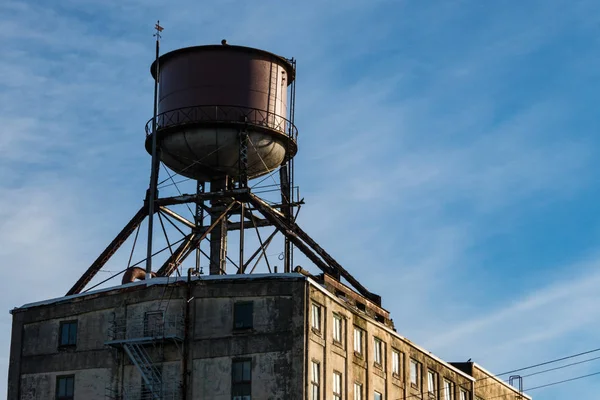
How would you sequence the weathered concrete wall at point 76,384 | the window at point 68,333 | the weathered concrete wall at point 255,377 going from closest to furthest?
the weathered concrete wall at point 255,377, the weathered concrete wall at point 76,384, the window at point 68,333

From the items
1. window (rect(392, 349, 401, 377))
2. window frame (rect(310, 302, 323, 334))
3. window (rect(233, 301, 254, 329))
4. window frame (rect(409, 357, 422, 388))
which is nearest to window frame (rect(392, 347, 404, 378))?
window (rect(392, 349, 401, 377))

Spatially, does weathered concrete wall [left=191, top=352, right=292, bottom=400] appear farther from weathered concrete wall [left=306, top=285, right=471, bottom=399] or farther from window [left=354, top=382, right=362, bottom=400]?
window [left=354, top=382, right=362, bottom=400]

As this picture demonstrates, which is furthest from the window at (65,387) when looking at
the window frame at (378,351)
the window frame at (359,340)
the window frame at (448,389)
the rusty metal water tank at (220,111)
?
the window frame at (448,389)

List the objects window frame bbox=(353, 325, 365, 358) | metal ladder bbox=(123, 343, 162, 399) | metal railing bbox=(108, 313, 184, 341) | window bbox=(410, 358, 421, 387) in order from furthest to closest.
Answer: window bbox=(410, 358, 421, 387) → window frame bbox=(353, 325, 365, 358) → metal railing bbox=(108, 313, 184, 341) → metal ladder bbox=(123, 343, 162, 399)

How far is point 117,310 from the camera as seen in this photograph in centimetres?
7181

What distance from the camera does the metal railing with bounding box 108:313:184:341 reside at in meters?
69.8

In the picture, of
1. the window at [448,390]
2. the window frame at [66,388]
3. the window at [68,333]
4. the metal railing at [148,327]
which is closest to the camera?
the metal railing at [148,327]

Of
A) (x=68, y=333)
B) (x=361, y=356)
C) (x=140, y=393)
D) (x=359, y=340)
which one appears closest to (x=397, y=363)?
(x=361, y=356)

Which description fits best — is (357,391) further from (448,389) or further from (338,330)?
(448,389)

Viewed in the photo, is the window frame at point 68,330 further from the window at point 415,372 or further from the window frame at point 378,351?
the window at point 415,372

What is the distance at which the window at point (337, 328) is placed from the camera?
72.0 metres

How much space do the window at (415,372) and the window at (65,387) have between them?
19536 mm

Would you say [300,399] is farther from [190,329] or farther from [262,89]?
[262,89]

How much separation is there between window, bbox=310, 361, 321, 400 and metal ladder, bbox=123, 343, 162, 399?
24.1 ft
